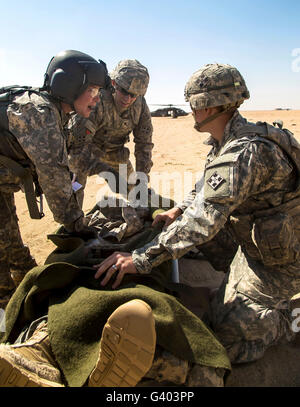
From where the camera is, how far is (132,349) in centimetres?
154

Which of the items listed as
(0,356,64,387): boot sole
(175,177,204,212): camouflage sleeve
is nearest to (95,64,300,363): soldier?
(175,177,204,212): camouflage sleeve

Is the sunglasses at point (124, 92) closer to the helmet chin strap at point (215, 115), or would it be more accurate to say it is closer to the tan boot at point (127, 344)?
the helmet chin strap at point (215, 115)

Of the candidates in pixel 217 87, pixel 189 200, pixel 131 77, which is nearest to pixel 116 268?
pixel 189 200

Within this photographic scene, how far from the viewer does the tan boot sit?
1.52m

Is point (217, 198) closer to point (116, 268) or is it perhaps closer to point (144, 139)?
point (116, 268)

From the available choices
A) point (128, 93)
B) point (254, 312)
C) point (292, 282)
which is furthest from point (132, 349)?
point (128, 93)

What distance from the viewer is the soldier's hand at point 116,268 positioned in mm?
2156

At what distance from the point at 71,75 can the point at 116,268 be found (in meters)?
1.59

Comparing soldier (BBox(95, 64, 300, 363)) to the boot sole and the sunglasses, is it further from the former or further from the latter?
the sunglasses

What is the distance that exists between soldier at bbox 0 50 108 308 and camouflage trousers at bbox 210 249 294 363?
1250mm

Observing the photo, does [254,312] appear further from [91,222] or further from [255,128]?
[91,222]

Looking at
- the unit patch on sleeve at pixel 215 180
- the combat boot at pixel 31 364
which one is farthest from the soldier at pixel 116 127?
the combat boot at pixel 31 364

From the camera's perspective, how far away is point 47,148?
272 centimetres

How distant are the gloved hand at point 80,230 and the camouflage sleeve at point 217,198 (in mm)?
635
